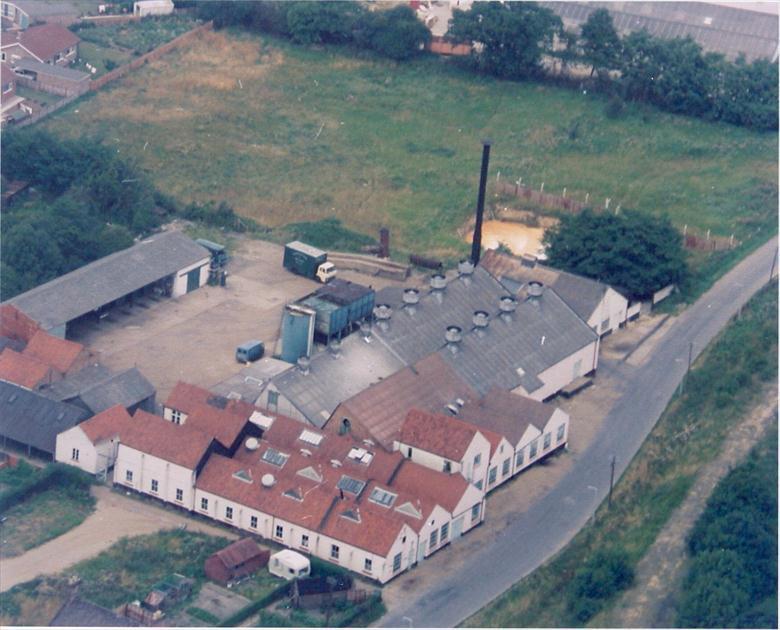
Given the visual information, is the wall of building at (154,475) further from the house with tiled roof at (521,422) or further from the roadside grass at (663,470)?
the roadside grass at (663,470)

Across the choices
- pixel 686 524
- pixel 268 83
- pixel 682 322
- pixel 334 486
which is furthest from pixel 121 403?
pixel 268 83

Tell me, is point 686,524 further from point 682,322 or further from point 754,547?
point 682,322

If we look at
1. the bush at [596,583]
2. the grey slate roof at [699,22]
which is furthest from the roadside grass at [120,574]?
the grey slate roof at [699,22]

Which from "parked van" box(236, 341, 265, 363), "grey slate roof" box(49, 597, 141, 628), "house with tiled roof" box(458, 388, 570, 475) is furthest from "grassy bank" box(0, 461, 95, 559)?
"house with tiled roof" box(458, 388, 570, 475)

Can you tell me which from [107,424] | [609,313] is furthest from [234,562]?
[609,313]

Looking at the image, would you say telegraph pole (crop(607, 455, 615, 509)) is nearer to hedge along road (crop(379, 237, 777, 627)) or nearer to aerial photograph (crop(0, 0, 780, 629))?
hedge along road (crop(379, 237, 777, 627))

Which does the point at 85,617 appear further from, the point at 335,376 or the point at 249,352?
the point at 249,352
